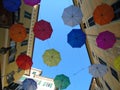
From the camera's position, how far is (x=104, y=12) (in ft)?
54.9

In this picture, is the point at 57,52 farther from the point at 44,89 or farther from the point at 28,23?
the point at 44,89

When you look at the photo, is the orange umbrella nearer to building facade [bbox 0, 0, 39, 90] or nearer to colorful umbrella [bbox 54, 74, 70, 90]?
colorful umbrella [bbox 54, 74, 70, 90]

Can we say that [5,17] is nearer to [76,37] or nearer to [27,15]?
[76,37]

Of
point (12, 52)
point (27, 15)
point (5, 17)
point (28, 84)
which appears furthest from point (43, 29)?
point (27, 15)

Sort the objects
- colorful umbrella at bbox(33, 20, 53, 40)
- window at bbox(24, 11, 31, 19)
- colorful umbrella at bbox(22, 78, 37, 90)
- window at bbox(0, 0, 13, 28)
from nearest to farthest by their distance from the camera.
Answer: colorful umbrella at bbox(33, 20, 53, 40) < colorful umbrella at bbox(22, 78, 37, 90) < window at bbox(0, 0, 13, 28) < window at bbox(24, 11, 31, 19)

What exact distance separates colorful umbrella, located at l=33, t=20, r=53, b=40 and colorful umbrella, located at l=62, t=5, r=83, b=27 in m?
1.61

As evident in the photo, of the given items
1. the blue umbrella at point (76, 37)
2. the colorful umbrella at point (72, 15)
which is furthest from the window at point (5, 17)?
the blue umbrella at point (76, 37)

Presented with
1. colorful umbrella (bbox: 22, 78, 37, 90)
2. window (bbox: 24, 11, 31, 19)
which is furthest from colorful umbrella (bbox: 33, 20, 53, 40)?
window (bbox: 24, 11, 31, 19)

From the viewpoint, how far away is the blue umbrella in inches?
716

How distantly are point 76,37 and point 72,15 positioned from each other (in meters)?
1.74

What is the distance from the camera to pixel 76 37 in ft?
59.7

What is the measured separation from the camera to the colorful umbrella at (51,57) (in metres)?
18.4

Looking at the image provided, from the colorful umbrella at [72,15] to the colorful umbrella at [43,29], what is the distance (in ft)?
5.28

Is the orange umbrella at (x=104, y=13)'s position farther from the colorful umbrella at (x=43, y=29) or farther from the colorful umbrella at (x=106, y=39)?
the colorful umbrella at (x=43, y=29)
